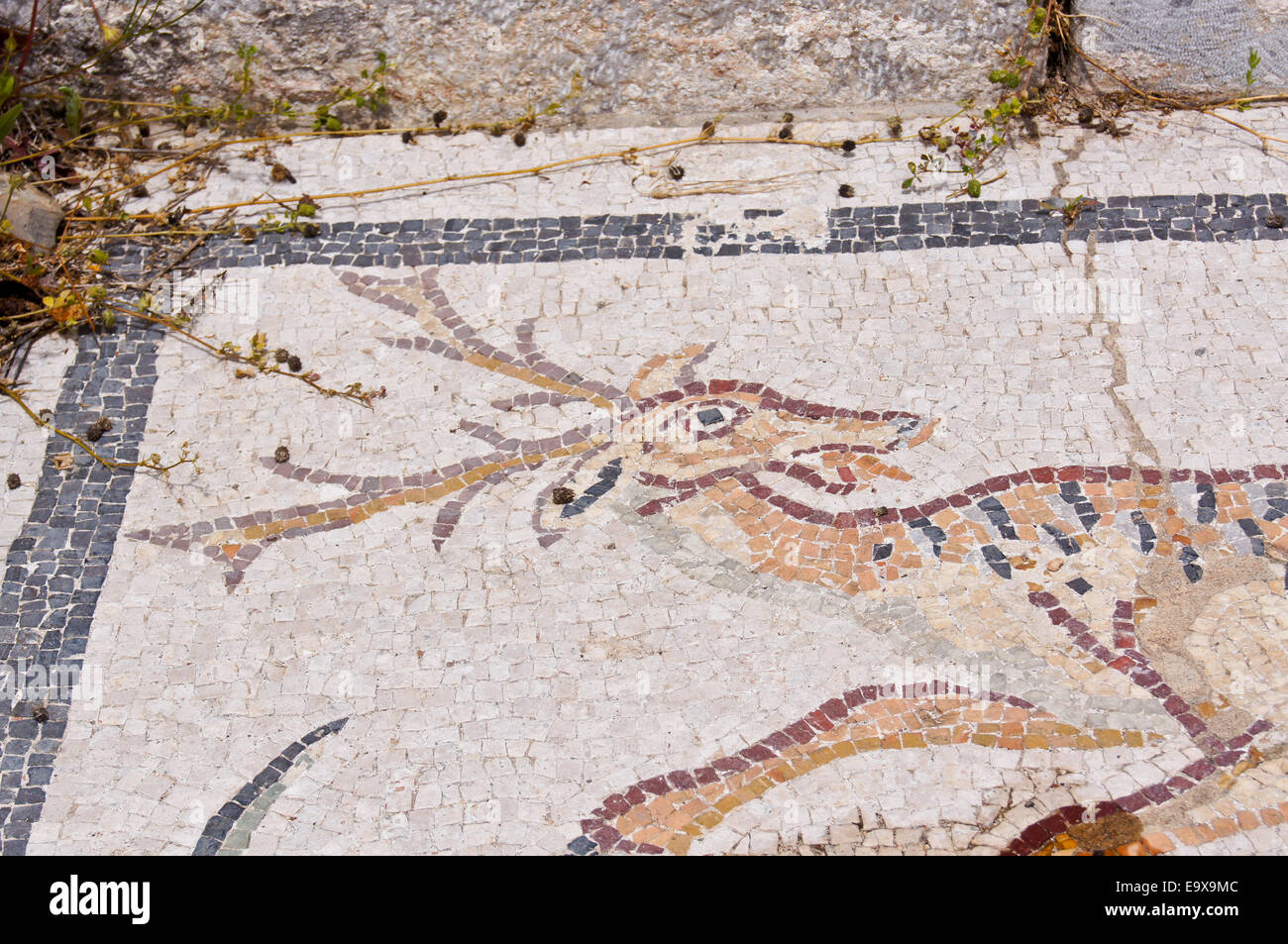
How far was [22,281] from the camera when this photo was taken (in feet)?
16.0

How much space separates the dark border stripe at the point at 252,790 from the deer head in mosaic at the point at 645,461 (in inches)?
27.5

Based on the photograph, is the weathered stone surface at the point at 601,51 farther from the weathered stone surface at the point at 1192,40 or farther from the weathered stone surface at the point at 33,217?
the weathered stone surface at the point at 33,217

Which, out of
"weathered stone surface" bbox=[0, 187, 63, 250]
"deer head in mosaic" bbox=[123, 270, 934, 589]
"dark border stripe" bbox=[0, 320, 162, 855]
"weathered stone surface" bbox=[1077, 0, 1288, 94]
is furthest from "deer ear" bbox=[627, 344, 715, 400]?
"weathered stone surface" bbox=[0, 187, 63, 250]

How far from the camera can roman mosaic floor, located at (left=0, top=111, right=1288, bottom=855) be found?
3.64 metres

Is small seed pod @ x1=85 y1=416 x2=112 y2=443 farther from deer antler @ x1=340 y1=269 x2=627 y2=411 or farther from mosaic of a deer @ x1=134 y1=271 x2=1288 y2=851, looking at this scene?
deer antler @ x1=340 y1=269 x2=627 y2=411

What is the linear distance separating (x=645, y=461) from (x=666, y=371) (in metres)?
0.42

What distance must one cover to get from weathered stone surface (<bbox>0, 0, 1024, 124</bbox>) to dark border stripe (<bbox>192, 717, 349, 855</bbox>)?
3.06 m

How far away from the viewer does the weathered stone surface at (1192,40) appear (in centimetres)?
541

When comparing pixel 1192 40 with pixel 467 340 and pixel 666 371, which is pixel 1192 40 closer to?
pixel 666 371

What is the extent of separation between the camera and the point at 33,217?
5.07 metres

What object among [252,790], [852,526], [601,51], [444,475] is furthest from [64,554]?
[601,51]

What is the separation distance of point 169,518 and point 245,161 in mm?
1933

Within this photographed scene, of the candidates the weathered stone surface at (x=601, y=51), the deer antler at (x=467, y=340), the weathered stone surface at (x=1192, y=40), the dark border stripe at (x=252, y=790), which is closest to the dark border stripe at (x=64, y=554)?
the dark border stripe at (x=252, y=790)

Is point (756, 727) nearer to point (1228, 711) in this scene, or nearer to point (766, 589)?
point (766, 589)
